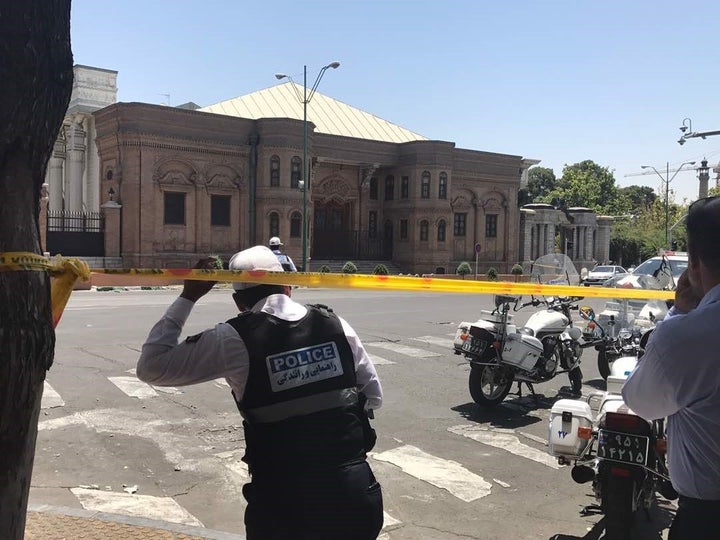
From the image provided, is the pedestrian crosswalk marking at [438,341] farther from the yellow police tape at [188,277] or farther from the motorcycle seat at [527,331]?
the yellow police tape at [188,277]

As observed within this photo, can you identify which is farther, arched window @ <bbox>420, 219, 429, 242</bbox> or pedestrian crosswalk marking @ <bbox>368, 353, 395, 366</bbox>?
arched window @ <bbox>420, 219, 429, 242</bbox>

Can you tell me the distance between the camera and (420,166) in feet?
144

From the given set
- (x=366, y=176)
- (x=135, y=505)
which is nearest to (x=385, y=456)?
(x=135, y=505)

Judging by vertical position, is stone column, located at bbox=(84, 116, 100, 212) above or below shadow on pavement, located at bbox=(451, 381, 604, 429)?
above

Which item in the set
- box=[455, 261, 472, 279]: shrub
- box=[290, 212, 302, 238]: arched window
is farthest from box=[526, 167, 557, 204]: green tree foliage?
box=[290, 212, 302, 238]: arched window

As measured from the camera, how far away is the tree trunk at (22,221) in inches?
90.0

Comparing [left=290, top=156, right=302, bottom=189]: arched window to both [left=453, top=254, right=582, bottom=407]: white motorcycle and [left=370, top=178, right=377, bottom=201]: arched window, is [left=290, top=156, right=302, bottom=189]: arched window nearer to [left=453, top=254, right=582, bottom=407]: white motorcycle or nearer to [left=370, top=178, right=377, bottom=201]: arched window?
[left=370, top=178, right=377, bottom=201]: arched window

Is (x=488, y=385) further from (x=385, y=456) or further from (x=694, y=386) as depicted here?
(x=694, y=386)

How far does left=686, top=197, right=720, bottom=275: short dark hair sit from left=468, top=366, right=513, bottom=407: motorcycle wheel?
5.65 meters

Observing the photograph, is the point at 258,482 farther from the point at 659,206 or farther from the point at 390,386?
the point at 659,206

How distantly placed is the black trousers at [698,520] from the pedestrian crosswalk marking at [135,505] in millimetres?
3305

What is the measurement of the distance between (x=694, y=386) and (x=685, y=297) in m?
0.51

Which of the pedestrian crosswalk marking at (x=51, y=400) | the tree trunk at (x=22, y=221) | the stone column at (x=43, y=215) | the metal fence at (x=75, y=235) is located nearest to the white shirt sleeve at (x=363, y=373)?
the tree trunk at (x=22, y=221)

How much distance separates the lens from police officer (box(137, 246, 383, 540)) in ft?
8.27
